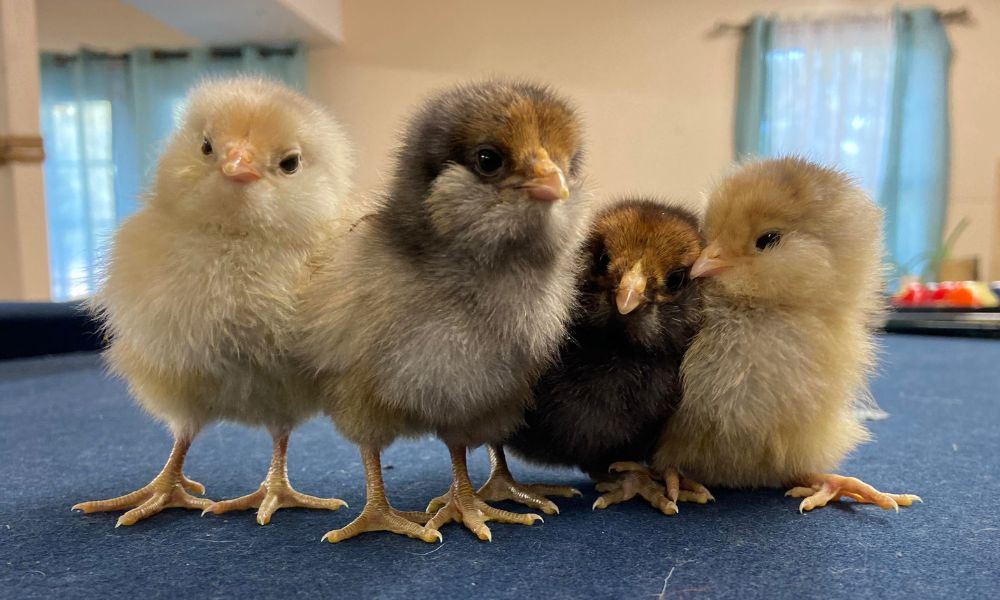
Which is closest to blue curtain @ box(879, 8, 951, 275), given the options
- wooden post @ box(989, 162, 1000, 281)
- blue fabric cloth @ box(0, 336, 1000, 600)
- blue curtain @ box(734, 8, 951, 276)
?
blue curtain @ box(734, 8, 951, 276)

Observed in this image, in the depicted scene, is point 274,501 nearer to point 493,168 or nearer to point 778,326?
point 493,168

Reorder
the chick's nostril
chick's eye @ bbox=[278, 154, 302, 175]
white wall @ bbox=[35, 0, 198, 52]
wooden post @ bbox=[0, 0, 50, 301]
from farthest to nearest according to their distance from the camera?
white wall @ bbox=[35, 0, 198, 52]
wooden post @ bbox=[0, 0, 50, 301]
chick's eye @ bbox=[278, 154, 302, 175]
the chick's nostril

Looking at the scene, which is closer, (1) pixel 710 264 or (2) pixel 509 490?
(1) pixel 710 264

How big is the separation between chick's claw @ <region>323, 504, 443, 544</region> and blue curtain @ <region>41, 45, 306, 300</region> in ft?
14.2

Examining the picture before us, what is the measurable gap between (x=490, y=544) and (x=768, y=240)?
22.7 inches

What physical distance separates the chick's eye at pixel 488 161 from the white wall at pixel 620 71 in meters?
4.10

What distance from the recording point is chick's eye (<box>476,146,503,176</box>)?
0.78 meters

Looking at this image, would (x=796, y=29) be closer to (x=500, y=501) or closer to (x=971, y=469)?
(x=971, y=469)

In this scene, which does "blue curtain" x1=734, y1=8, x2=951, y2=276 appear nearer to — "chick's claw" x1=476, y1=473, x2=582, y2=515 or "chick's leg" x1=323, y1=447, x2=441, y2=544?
"chick's claw" x1=476, y1=473, x2=582, y2=515

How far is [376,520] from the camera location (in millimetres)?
901

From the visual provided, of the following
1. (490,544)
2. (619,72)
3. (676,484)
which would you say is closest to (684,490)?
(676,484)

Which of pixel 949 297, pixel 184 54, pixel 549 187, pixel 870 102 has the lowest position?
pixel 949 297

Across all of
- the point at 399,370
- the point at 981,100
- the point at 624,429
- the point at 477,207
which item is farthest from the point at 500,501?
the point at 981,100

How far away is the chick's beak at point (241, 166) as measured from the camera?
2.61 feet
